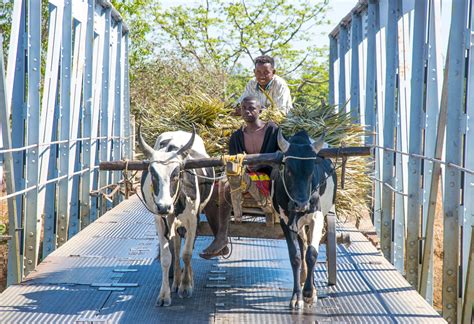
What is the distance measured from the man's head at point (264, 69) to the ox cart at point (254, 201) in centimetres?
199

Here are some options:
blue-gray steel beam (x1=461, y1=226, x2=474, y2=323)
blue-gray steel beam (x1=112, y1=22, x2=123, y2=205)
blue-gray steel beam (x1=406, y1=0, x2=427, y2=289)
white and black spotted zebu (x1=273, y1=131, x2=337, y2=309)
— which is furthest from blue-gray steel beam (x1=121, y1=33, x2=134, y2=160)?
blue-gray steel beam (x1=461, y1=226, x2=474, y2=323)

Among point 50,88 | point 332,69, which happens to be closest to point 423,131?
point 50,88

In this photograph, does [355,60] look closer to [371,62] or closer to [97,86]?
[371,62]

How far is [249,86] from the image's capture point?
8484mm

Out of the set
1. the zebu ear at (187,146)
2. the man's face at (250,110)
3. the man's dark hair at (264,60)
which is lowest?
the zebu ear at (187,146)

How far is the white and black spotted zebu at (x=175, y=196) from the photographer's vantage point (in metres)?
5.57

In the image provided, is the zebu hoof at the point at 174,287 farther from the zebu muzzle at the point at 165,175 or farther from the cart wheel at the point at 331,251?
the cart wheel at the point at 331,251

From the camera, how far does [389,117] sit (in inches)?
345

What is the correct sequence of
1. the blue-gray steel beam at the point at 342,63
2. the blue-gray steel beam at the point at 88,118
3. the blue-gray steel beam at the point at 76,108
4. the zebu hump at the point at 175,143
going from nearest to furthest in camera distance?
the zebu hump at the point at 175,143 < the blue-gray steel beam at the point at 76,108 < the blue-gray steel beam at the point at 88,118 < the blue-gray steel beam at the point at 342,63

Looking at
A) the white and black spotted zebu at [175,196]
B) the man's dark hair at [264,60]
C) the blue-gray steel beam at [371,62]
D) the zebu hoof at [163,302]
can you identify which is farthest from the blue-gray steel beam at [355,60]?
the zebu hoof at [163,302]

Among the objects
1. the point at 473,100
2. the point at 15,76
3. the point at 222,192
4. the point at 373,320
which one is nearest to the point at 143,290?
the point at 222,192

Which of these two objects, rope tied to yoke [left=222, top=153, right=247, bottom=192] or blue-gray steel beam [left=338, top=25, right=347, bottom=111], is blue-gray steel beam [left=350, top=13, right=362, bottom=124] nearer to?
blue-gray steel beam [left=338, top=25, right=347, bottom=111]

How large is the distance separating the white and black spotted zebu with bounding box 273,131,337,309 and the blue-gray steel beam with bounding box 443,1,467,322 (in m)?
0.93

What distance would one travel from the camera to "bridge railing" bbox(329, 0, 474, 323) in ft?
19.5
